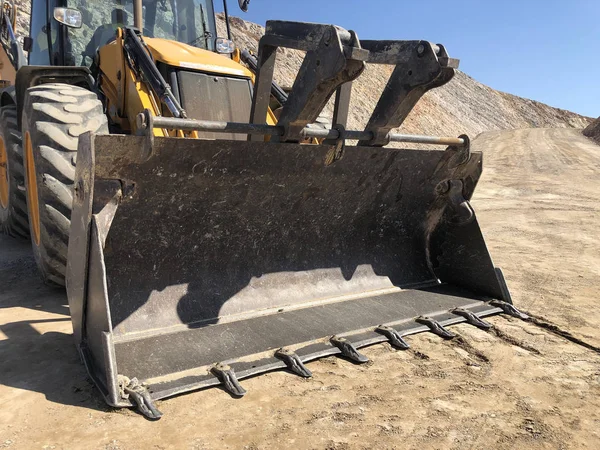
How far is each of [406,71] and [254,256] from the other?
160cm

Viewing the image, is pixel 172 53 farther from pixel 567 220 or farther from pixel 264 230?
pixel 567 220

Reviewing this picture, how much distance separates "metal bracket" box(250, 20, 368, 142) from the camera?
3.05m

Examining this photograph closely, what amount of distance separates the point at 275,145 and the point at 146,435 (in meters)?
1.86

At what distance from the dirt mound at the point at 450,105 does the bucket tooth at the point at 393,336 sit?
12.2 meters

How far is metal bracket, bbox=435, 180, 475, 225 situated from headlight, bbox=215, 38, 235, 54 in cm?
245

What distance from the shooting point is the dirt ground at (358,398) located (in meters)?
2.58

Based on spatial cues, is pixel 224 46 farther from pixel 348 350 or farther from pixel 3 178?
pixel 348 350

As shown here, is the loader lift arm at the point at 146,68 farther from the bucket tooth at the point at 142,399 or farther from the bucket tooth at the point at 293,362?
the bucket tooth at the point at 142,399

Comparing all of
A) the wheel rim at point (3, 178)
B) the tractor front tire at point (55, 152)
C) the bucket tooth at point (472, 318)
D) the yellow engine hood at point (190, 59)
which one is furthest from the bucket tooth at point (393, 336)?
the wheel rim at point (3, 178)

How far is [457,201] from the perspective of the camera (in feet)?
15.0

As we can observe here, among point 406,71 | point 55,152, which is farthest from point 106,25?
point 406,71

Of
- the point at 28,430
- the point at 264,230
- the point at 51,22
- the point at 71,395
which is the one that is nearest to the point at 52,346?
the point at 71,395

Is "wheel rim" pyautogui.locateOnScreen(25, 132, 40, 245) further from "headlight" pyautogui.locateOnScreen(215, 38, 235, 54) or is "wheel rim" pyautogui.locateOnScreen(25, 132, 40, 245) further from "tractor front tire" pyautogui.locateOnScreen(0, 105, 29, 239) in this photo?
"headlight" pyautogui.locateOnScreen(215, 38, 235, 54)

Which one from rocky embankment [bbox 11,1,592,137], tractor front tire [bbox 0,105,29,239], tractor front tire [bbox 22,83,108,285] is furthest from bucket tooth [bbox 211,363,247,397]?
rocky embankment [bbox 11,1,592,137]
